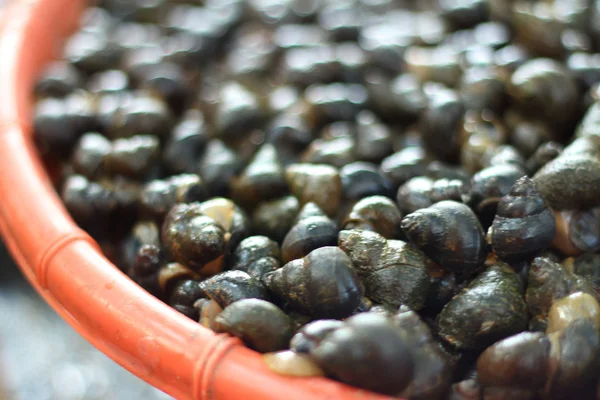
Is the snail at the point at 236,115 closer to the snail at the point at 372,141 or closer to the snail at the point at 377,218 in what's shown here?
the snail at the point at 372,141

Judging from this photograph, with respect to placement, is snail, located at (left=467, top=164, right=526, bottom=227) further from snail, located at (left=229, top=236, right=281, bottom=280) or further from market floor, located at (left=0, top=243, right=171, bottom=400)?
market floor, located at (left=0, top=243, right=171, bottom=400)

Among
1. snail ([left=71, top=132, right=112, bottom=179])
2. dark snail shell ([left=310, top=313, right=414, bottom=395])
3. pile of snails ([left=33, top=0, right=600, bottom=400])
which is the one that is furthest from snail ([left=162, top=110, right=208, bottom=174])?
dark snail shell ([left=310, top=313, right=414, bottom=395])

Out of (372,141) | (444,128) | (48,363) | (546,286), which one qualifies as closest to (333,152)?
(372,141)

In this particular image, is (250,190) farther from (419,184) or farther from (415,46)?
(415,46)

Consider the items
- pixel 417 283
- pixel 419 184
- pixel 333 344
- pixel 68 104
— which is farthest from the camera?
pixel 68 104

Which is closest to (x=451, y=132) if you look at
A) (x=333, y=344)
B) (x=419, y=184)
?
(x=419, y=184)

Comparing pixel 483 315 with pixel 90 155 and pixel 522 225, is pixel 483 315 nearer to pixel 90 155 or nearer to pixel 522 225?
pixel 522 225
